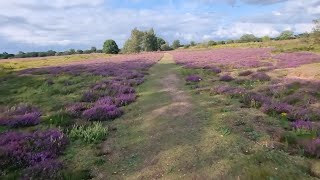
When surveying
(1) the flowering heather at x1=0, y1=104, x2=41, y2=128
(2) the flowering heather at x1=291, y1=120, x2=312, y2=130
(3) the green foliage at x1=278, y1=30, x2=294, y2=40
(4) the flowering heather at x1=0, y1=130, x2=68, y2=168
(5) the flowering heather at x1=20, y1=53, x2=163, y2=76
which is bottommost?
(3) the green foliage at x1=278, y1=30, x2=294, y2=40

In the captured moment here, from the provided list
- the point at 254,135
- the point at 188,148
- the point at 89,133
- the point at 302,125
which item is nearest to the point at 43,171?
the point at 89,133

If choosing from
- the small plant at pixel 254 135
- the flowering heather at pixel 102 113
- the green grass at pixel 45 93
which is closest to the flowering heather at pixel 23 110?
the green grass at pixel 45 93

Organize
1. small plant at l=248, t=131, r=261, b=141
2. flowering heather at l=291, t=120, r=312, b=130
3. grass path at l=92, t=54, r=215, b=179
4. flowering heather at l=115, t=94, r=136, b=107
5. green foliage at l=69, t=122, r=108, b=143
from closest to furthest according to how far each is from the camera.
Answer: grass path at l=92, t=54, r=215, b=179 → small plant at l=248, t=131, r=261, b=141 → green foliage at l=69, t=122, r=108, b=143 → flowering heather at l=291, t=120, r=312, b=130 → flowering heather at l=115, t=94, r=136, b=107

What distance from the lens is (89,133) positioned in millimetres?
14703

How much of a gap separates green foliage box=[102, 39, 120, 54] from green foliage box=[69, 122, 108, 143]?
143m

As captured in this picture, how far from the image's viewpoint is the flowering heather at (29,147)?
11.7 metres

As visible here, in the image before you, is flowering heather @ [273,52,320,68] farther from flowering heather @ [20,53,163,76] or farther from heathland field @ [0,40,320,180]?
heathland field @ [0,40,320,180]

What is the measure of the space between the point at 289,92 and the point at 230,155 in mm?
12485

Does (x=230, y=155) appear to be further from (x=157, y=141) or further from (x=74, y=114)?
(x=74, y=114)

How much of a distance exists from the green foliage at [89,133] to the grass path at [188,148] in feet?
1.27

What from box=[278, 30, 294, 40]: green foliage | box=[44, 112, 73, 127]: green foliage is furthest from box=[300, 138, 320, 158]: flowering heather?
box=[278, 30, 294, 40]: green foliage

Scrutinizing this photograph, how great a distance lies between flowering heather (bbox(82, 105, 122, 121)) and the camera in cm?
1767

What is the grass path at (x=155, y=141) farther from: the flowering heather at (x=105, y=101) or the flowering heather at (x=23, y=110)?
the flowering heather at (x=23, y=110)

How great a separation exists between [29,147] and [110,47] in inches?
5798
